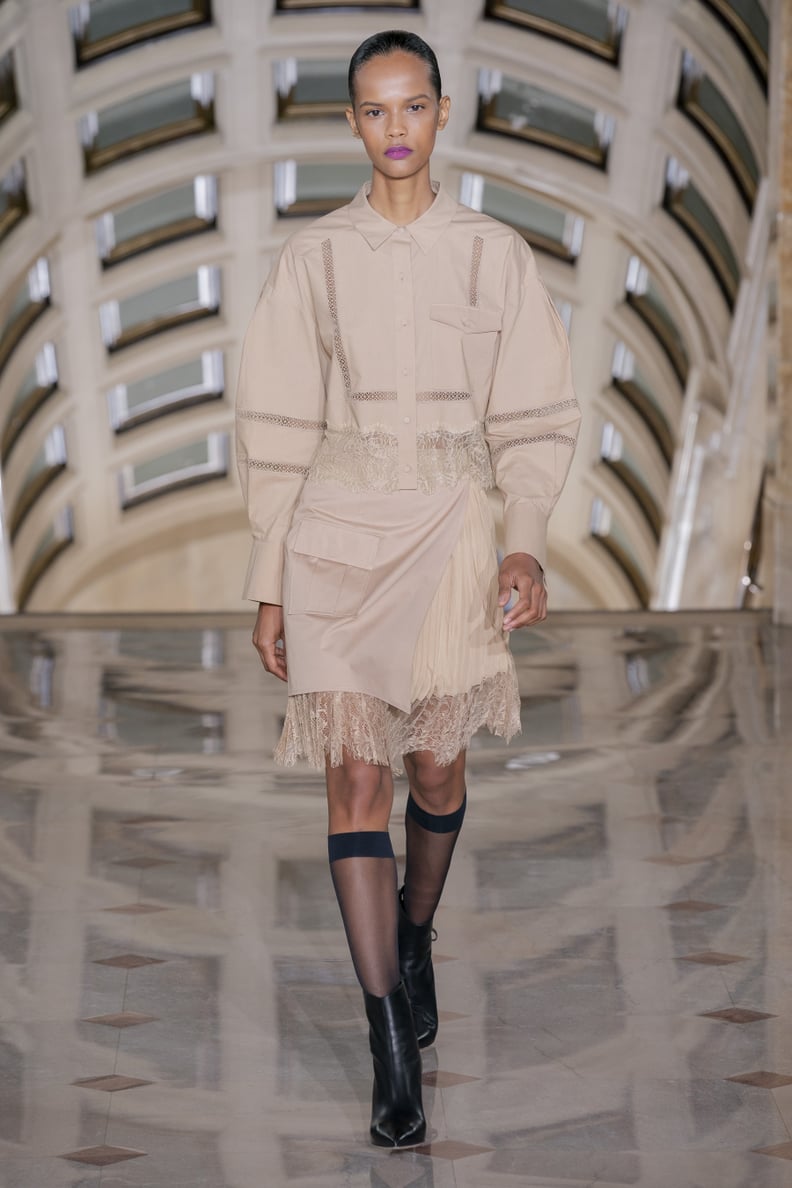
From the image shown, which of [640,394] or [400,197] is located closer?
[400,197]

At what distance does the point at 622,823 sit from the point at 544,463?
95.6 inches

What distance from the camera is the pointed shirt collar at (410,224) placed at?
3.30 meters

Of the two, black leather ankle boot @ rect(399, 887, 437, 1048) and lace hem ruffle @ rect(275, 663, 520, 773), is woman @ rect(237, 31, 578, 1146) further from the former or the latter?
black leather ankle boot @ rect(399, 887, 437, 1048)

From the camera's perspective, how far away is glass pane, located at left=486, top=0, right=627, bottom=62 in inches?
563

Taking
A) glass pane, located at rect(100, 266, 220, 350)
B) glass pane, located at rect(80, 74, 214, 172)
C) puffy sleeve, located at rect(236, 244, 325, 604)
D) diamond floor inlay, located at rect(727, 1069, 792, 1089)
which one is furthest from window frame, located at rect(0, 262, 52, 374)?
diamond floor inlay, located at rect(727, 1069, 792, 1089)

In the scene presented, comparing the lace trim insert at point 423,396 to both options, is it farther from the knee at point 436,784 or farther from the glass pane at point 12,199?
the glass pane at point 12,199

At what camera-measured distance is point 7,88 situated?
1433cm

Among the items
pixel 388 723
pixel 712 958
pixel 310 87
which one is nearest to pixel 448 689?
pixel 388 723

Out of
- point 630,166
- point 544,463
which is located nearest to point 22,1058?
point 544,463

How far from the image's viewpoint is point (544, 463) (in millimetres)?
3439

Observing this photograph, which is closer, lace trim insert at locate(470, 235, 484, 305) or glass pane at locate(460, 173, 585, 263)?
lace trim insert at locate(470, 235, 484, 305)

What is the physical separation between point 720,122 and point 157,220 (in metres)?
5.77

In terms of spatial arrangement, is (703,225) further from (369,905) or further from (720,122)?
(369,905)

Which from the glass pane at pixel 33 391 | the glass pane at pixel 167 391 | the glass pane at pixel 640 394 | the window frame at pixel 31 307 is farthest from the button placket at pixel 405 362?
the glass pane at pixel 167 391
